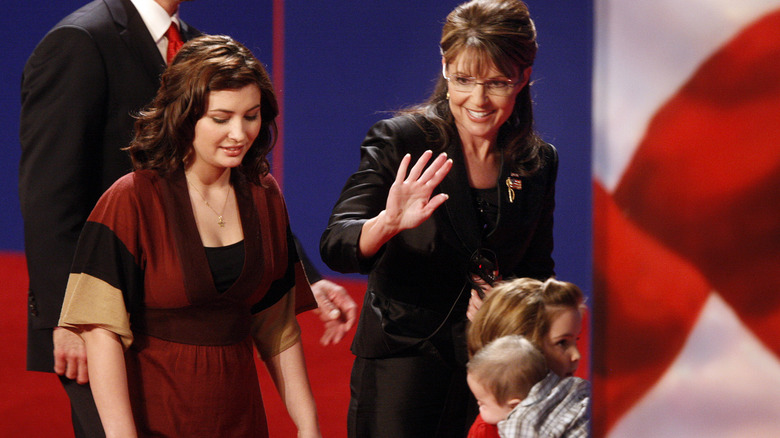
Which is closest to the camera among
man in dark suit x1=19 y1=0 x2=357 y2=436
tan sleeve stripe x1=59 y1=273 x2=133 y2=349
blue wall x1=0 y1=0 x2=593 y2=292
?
tan sleeve stripe x1=59 y1=273 x2=133 y2=349

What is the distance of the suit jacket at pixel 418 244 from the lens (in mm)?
1667

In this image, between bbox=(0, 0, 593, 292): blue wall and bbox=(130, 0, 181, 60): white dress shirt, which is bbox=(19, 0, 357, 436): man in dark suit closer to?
bbox=(130, 0, 181, 60): white dress shirt

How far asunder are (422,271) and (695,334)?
121 cm

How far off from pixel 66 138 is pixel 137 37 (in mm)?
A: 267

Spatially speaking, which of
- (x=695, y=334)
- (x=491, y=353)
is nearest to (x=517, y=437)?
(x=491, y=353)

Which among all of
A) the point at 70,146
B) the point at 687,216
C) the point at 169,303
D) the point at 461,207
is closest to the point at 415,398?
the point at 461,207

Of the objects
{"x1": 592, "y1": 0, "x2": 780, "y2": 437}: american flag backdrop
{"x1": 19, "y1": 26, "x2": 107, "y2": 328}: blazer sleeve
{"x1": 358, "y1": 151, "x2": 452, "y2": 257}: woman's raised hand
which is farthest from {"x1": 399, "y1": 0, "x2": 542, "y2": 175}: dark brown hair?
{"x1": 592, "y1": 0, "x2": 780, "y2": 437}: american flag backdrop

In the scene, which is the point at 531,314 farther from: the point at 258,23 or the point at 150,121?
the point at 258,23

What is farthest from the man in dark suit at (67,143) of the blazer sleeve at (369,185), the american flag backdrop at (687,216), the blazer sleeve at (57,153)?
the american flag backdrop at (687,216)

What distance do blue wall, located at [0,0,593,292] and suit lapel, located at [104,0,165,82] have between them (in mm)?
3017

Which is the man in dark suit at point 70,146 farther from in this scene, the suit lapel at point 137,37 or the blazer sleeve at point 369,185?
the blazer sleeve at point 369,185

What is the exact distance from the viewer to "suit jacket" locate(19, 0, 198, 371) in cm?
162

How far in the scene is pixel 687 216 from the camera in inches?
18.7

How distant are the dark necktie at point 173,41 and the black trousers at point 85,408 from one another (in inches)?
27.1
